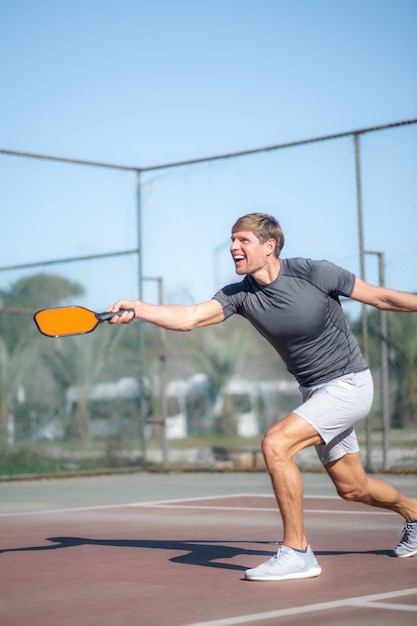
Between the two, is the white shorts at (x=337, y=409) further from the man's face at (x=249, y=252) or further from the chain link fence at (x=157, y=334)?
the chain link fence at (x=157, y=334)

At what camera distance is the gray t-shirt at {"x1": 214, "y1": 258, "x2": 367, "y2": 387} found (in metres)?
6.27

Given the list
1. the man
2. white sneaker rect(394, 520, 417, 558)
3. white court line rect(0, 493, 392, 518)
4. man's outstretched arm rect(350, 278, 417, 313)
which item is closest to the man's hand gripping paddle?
the man

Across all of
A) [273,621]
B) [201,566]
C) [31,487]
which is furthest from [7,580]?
[31,487]

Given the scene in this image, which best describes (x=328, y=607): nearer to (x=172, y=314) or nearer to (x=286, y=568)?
(x=286, y=568)

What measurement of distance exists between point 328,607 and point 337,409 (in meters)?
1.37

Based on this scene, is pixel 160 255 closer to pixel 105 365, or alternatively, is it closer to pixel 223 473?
pixel 105 365

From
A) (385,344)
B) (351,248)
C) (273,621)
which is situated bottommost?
(273,621)

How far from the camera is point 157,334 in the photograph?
16000 mm

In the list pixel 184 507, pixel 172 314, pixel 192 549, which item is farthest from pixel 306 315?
pixel 184 507

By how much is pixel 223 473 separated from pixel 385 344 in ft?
9.70

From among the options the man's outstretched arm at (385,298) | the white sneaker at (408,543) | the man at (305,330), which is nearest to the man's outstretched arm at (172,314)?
the man at (305,330)

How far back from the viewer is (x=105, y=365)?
52.9ft

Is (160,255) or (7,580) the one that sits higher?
(160,255)

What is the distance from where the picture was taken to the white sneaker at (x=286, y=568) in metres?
5.91
